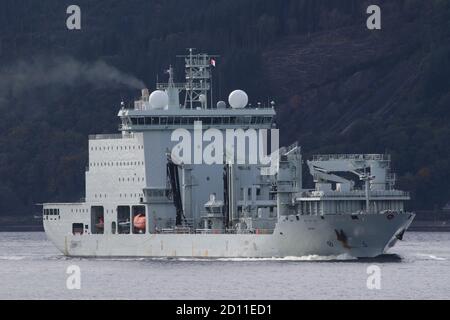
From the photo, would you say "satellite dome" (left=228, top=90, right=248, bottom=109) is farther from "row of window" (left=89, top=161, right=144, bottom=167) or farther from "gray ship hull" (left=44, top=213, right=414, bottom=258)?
"gray ship hull" (left=44, top=213, right=414, bottom=258)

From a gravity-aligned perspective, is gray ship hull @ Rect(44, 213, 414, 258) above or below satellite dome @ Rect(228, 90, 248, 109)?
below

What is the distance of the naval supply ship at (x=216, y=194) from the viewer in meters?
93.2

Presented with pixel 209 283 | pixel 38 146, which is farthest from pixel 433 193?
pixel 209 283

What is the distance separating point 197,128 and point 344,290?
73.4 ft

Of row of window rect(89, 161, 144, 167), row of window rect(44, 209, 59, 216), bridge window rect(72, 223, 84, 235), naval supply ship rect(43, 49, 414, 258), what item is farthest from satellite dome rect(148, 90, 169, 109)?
row of window rect(44, 209, 59, 216)

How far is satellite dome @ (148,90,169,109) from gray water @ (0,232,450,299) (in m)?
8.52

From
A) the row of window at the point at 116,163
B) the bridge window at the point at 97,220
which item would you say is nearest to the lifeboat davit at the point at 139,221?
the row of window at the point at 116,163

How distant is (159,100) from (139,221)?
266 inches

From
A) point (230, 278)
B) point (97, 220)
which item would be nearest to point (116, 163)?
point (97, 220)

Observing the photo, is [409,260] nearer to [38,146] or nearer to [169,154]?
[169,154]

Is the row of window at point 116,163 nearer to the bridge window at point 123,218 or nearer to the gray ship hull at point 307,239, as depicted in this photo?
the bridge window at point 123,218

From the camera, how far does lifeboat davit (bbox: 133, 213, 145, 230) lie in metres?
101

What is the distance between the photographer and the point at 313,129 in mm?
189375

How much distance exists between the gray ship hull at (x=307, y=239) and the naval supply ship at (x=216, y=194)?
5 cm
